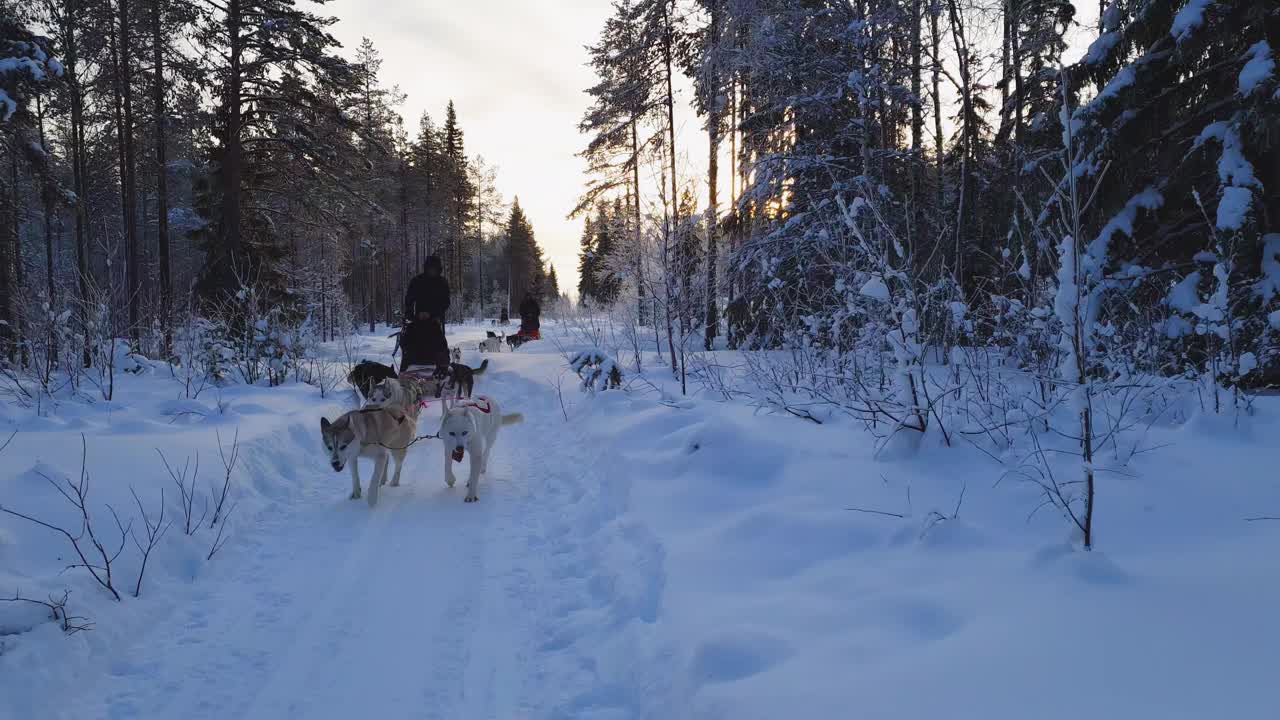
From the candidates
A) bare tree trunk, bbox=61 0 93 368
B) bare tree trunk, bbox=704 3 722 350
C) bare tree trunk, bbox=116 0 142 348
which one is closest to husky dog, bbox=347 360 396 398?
bare tree trunk, bbox=704 3 722 350

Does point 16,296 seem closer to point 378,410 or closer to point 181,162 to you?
point 378,410

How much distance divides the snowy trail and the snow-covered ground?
0.6 inches

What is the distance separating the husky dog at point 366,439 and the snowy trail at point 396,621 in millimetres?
255

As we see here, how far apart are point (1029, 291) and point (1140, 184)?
2.19m

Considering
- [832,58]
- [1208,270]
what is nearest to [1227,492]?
[1208,270]

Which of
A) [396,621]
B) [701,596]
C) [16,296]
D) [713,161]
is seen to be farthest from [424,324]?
[713,161]

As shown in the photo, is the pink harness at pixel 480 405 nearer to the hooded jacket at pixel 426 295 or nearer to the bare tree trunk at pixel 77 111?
the hooded jacket at pixel 426 295

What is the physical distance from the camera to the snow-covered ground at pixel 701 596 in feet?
7.08

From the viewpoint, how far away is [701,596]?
3105mm

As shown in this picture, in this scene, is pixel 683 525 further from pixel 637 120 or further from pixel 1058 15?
pixel 637 120

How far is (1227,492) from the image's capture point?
321 cm

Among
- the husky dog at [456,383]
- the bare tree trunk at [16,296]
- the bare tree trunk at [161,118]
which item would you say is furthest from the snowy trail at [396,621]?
the bare tree trunk at [161,118]

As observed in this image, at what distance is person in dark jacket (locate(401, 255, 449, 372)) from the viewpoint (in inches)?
341

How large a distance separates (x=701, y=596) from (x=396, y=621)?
5.39 feet
